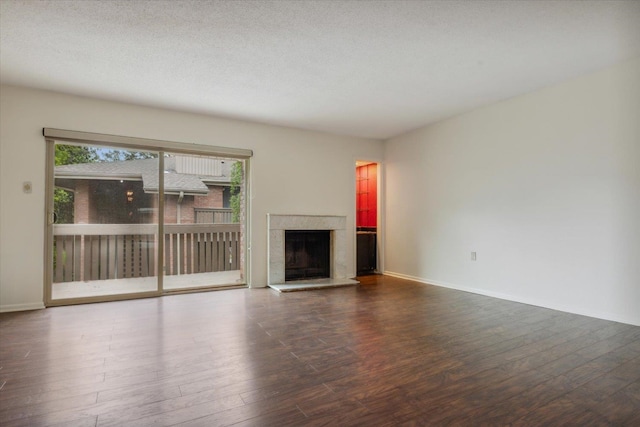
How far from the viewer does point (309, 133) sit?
5797 millimetres

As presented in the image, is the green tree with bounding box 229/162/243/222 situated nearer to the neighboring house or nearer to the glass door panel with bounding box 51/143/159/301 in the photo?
the neighboring house

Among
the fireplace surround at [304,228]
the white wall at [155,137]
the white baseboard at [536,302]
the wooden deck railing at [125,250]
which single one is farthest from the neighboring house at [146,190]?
the white baseboard at [536,302]

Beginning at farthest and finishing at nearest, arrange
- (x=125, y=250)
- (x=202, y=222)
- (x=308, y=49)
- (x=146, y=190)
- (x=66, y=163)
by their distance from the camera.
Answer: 1. (x=202, y=222)
2. (x=146, y=190)
3. (x=125, y=250)
4. (x=66, y=163)
5. (x=308, y=49)

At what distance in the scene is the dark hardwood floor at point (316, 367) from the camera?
67.8 inches

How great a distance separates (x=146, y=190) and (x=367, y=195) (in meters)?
4.25

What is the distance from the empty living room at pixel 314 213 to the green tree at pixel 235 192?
0.12 ft

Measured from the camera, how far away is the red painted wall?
6.75m

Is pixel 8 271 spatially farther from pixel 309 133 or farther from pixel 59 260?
pixel 309 133

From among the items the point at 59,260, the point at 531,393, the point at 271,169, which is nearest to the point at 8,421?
the point at 531,393

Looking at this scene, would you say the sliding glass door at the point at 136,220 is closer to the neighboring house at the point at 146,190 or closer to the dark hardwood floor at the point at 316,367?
the neighboring house at the point at 146,190

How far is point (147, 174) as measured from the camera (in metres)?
4.66

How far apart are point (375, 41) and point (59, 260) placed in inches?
180

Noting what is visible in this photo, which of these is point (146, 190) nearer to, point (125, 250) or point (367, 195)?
point (125, 250)

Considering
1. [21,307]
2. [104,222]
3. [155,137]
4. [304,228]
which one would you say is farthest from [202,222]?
[21,307]
